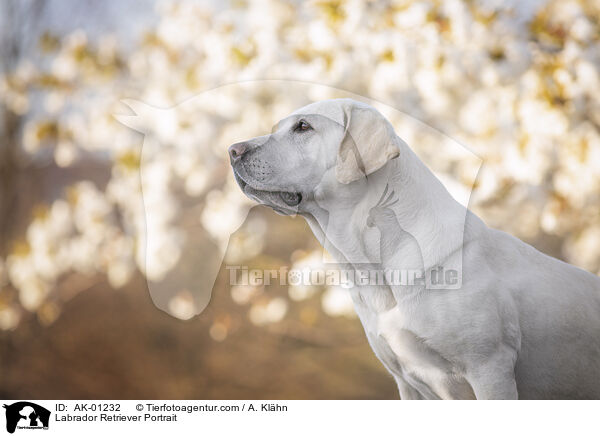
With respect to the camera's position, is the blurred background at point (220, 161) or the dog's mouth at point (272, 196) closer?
the dog's mouth at point (272, 196)

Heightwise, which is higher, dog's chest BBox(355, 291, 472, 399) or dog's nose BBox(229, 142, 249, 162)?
dog's nose BBox(229, 142, 249, 162)

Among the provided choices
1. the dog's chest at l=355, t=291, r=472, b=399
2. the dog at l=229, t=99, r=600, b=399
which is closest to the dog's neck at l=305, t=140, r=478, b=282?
the dog at l=229, t=99, r=600, b=399

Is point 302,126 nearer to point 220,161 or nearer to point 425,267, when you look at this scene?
point 425,267

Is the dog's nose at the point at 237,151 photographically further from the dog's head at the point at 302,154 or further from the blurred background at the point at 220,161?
the blurred background at the point at 220,161

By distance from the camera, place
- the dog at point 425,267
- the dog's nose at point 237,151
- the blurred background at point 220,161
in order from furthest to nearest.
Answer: the blurred background at point 220,161
the dog's nose at point 237,151
the dog at point 425,267

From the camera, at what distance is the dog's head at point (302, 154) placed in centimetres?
104

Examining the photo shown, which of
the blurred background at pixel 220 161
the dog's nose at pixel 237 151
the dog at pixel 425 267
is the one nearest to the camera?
the dog at pixel 425 267

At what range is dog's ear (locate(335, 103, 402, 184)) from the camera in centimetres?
99

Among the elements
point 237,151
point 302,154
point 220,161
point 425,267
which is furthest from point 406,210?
point 220,161

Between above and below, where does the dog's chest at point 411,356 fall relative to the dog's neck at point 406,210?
below

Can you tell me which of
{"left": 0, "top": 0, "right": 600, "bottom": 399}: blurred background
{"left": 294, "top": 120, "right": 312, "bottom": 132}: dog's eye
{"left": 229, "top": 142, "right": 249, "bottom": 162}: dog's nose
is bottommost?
{"left": 0, "top": 0, "right": 600, "bottom": 399}: blurred background

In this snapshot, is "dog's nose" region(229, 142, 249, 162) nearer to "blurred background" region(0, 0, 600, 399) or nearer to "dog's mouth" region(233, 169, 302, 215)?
"dog's mouth" region(233, 169, 302, 215)

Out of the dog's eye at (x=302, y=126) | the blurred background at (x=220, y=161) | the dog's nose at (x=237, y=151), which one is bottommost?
the blurred background at (x=220, y=161)

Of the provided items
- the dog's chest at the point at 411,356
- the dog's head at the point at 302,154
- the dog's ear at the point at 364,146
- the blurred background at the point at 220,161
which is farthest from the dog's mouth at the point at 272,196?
the blurred background at the point at 220,161
